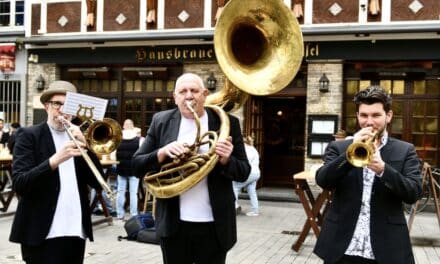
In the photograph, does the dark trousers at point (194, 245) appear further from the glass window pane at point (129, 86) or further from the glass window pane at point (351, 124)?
the glass window pane at point (129, 86)

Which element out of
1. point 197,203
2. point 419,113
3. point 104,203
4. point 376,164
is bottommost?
point 104,203

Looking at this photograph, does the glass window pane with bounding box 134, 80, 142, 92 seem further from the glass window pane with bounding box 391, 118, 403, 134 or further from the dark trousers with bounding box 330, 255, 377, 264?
the dark trousers with bounding box 330, 255, 377, 264

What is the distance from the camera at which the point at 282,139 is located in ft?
48.2

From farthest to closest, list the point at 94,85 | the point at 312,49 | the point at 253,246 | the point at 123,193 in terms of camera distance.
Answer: the point at 94,85
the point at 312,49
the point at 123,193
the point at 253,246

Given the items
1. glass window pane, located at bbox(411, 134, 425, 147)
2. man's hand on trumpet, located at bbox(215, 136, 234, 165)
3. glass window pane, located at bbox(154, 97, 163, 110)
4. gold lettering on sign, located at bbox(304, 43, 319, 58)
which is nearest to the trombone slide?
man's hand on trumpet, located at bbox(215, 136, 234, 165)

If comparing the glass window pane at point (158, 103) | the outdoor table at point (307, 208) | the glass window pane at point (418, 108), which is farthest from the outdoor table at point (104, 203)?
the glass window pane at point (418, 108)

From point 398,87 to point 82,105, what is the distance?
1007 centimetres

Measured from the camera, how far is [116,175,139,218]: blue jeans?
994 centimetres

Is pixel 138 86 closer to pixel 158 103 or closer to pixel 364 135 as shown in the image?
pixel 158 103

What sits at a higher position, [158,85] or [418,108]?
[158,85]

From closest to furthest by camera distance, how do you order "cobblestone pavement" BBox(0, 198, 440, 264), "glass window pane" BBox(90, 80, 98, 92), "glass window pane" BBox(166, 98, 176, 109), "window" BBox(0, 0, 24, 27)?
"cobblestone pavement" BBox(0, 198, 440, 264), "glass window pane" BBox(166, 98, 176, 109), "glass window pane" BBox(90, 80, 98, 92), "window" BBox(0, 0, 24, 27)

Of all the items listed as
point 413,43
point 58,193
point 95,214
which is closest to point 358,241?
point 58,193

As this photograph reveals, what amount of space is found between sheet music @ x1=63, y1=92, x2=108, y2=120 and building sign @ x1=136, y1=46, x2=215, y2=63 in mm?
9807

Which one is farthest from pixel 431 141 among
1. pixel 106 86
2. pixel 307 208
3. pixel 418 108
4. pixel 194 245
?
pixel 194 245
